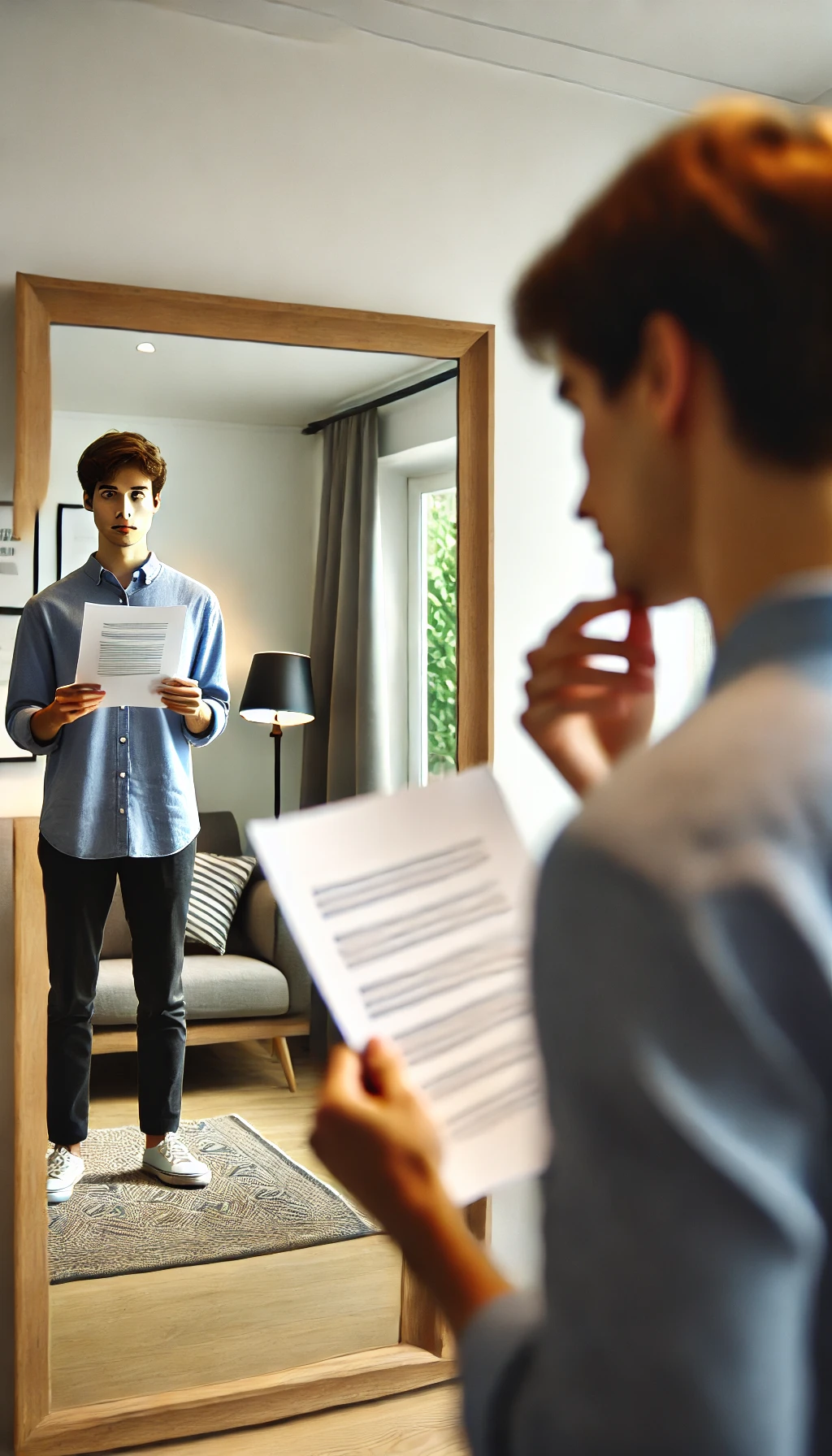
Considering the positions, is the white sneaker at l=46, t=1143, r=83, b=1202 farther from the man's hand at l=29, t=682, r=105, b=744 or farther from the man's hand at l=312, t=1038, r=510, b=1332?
the man's hand at l=312, t=1038, r=510, b=1332

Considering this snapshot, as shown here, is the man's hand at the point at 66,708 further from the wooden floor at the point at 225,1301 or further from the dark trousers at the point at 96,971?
the wooden floor at the point at 225,1301

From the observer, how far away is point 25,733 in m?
2.05

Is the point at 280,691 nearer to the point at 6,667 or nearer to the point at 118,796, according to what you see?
the point at 118,796

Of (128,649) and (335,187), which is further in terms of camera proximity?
(335,187)

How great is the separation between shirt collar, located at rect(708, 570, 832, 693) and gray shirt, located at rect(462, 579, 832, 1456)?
0.13ft

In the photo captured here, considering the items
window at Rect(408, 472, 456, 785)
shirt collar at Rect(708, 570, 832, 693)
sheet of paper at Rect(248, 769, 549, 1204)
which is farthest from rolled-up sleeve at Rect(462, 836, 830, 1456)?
window at Rect(408, 472, 456, 785)

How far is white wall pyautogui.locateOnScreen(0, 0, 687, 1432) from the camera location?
6.82 ft

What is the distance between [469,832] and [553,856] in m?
0.34

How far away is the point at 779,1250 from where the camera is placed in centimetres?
39

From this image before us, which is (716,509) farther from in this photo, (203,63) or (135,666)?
(203,63)

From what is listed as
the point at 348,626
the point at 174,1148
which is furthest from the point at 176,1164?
the point at 348,626

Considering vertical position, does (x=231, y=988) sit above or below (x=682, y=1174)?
below

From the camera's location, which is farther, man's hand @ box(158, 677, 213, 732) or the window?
the window

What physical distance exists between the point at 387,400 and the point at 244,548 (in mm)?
409
